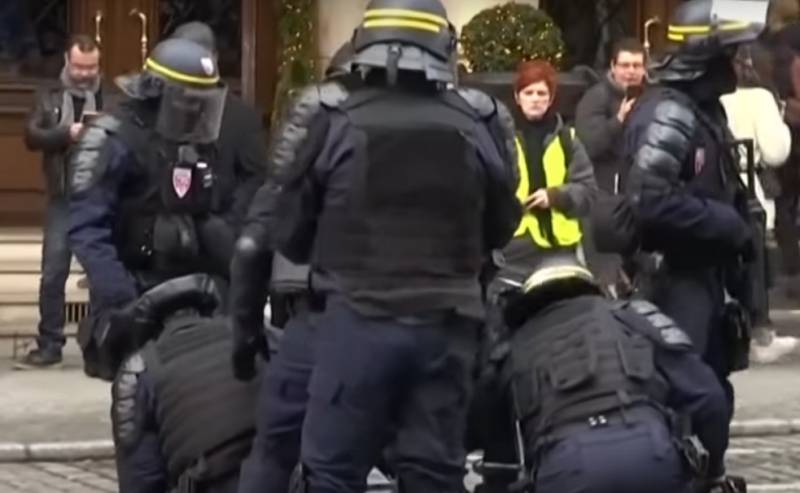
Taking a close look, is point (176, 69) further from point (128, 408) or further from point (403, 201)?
point (403, 201)

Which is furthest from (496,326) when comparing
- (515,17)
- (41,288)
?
(515,17)

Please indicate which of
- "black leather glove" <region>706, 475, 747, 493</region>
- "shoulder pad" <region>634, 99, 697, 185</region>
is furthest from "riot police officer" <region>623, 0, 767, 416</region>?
"black leather glove" <region>706, 475, 747, 493</region>

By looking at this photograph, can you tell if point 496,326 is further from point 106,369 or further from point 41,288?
point 41,288

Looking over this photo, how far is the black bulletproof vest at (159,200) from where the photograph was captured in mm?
8352

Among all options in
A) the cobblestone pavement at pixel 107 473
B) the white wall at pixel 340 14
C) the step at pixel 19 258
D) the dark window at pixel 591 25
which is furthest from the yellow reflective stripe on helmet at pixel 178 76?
the dark window at pixel 591 25

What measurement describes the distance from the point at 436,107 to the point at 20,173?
9.15 meters

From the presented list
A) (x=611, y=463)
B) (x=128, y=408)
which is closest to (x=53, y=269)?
(x=128, y=408)

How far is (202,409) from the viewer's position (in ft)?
22.1

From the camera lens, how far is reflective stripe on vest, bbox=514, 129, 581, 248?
1103cm

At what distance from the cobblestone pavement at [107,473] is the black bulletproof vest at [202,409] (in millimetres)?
3010

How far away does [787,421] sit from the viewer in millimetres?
11523

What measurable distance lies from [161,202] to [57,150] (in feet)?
14.6

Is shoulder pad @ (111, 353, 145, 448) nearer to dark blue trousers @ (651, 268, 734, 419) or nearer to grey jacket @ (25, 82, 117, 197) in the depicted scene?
dark blue trousers @ (651, 268, 734, 419)

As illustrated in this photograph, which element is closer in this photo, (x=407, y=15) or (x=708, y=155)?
(x=407, y=15)
